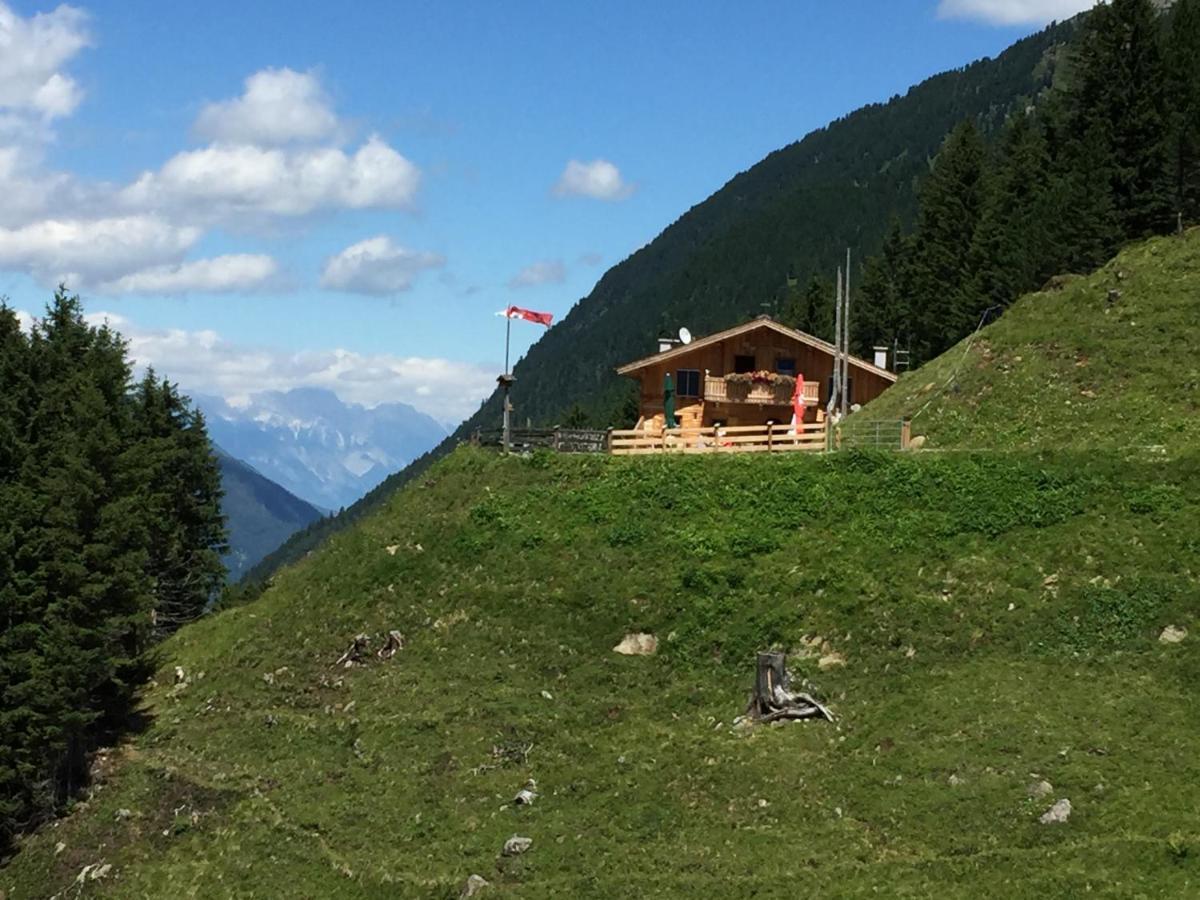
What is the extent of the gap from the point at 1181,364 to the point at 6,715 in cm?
4511

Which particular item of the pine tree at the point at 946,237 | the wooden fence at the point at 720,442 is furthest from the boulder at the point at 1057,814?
the pine tree at the point at 946,237

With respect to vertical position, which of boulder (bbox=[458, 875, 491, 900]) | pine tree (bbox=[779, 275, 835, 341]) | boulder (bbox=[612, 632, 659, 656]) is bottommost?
boulder (bbox=[458, 875, 491, 900])

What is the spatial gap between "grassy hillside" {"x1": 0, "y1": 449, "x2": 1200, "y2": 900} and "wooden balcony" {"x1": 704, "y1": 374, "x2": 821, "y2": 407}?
16537 millimetres

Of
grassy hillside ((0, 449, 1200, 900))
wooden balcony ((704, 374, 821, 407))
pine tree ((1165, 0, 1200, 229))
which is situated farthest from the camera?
pine tree ((1165, 0, 1200, 229))

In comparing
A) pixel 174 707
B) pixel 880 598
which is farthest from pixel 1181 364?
pixel 174 707

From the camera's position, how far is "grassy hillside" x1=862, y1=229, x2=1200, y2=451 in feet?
158

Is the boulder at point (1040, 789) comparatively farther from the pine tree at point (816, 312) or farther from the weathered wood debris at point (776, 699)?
the pine tree at point (816, 312)

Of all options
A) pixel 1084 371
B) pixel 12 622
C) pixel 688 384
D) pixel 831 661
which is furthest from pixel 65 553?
pixel 1084 371

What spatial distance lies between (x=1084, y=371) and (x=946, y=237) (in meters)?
A: 44.3

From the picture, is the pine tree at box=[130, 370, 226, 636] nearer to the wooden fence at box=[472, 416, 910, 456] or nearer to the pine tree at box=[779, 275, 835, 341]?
the wooden fence at box=[472, 416, 910, 456]

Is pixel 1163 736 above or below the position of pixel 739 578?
below

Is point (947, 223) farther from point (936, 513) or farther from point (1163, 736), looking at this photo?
point (1163, 736)

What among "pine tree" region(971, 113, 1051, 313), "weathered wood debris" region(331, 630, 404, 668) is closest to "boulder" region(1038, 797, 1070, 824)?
"weathered wood debris" region(331, 630, 404, 668)

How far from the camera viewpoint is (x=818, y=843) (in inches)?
1081
